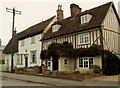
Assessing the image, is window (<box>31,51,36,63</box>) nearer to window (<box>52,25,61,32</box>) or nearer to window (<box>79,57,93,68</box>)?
window (<box>52,25,61,32</box>)

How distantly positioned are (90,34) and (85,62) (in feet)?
10.2

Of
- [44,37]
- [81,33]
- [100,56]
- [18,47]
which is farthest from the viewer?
[18,47]

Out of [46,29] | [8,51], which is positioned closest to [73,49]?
[46,29]

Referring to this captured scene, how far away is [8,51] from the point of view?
4453 cm

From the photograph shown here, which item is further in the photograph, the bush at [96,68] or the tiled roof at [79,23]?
the tiled roof at [79,23]

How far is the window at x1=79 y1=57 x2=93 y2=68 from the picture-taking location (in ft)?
79.9

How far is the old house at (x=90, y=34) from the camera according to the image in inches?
945

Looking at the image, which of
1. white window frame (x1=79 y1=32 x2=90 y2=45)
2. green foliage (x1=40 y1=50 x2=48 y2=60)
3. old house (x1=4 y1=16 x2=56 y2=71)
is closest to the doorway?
green foliage (x1=40 y1=50 x2=48 y2=60)

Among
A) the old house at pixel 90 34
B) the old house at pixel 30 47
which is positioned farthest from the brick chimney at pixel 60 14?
the old house at pixel 90 34

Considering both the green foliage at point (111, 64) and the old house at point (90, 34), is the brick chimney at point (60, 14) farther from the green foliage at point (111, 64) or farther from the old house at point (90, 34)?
the green foliage at point (111, 64)

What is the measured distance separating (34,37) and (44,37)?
3199 millimetres

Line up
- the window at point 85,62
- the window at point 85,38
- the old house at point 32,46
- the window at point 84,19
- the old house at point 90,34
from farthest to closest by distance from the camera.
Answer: the old house at point 32,46, the window at point 84,19, the window at point 85,38, the window at point 85,62, the old house at point 90,34

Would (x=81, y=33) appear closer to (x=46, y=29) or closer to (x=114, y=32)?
(x=114, y=32)

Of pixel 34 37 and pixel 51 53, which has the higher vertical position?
pixel 34 37
